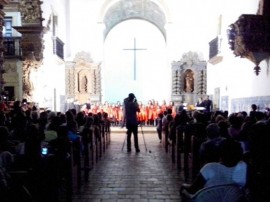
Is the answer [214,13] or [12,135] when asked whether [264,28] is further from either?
[214,13]

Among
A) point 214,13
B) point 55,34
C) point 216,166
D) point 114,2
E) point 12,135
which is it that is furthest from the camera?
point 114,2

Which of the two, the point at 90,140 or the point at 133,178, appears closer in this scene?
the point at 133,178

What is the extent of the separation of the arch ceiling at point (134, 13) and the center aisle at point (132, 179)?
15.4 meters

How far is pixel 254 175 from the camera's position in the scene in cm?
413

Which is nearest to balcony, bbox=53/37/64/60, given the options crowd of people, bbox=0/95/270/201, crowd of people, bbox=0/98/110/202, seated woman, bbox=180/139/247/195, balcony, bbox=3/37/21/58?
balcony, bbox=3/37/21/58

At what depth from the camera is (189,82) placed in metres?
23.9

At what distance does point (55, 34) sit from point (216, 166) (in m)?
17.7

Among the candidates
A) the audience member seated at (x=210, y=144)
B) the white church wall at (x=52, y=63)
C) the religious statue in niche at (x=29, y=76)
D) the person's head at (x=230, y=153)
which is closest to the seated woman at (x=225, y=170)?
the person's head at (x=230, y=153)

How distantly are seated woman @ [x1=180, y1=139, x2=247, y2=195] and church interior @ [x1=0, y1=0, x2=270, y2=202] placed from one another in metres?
0.03

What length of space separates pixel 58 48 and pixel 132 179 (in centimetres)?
1409

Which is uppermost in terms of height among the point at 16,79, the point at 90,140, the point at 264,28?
the point at 264,28

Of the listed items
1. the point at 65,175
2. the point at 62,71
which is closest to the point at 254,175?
the point at 65,175

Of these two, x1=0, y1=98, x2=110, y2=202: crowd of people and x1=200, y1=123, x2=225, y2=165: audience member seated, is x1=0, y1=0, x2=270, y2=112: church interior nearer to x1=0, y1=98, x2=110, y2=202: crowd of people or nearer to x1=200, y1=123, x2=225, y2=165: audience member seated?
x1=0, y1=98, x2=110, y2=202: crowd of people

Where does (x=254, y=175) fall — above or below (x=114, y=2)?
below
